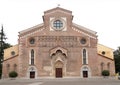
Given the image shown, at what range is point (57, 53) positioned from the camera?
4956 centimetres

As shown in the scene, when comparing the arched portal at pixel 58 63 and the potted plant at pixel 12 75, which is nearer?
the potted plant at pixel 12 75

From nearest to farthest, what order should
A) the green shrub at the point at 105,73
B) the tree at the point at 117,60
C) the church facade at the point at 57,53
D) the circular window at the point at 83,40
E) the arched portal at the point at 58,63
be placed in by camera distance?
the green shrub at the point at 105,73 < the church facade at the point at 57,53 < the arched portal at the point at 58,63 < the circular window at the point at 83,40 < the tree at the point at 117,60

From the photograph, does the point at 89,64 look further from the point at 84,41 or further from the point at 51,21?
the point at 51,21

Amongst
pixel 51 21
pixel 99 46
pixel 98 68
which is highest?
pixel 51 21

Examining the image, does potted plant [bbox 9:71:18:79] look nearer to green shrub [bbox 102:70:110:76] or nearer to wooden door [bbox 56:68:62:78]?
wooden door [bbox 56:68:62:78]


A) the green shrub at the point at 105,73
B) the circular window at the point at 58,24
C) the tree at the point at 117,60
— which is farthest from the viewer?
the tree at the point at 117,60

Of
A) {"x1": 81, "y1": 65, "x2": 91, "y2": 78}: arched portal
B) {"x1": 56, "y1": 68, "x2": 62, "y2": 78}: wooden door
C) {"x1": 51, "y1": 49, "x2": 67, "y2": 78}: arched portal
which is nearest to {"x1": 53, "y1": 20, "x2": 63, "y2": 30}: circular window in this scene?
{"x1": 51, "y1": 49, "x2": 67, "y2": 78}: arched portal

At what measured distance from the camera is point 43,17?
5188 centimetres

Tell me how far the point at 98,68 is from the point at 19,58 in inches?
569

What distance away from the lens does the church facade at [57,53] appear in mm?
49062

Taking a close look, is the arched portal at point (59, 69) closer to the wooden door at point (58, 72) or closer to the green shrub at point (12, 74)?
the wooden door at point (58, 72)

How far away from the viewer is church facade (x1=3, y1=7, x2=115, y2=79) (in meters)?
49.1

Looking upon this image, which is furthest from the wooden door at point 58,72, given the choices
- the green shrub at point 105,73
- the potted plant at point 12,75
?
the green shrub at point 105,73

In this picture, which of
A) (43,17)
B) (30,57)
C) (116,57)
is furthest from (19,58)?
(116,57)
